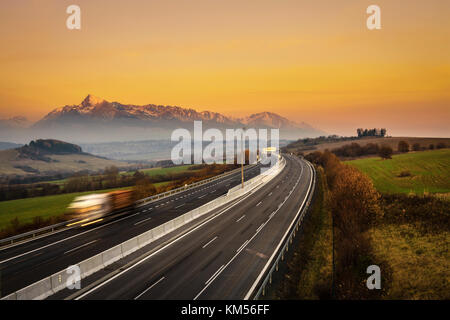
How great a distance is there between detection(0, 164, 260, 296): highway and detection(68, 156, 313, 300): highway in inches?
197

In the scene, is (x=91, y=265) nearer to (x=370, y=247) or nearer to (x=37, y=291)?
(x=37, y=291)

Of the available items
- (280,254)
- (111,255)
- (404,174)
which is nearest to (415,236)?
(280,254)

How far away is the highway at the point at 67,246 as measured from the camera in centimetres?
2008

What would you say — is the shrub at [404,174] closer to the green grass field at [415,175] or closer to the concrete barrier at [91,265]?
the green grass field at [415,175]

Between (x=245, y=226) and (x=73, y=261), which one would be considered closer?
(x=73, y=261)

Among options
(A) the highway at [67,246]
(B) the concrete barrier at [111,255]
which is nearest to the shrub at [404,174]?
(A) the highway at [67,246]

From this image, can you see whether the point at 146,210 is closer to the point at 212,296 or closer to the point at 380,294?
the point at 212,296

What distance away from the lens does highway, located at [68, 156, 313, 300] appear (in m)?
17.5

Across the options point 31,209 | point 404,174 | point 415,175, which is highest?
A: point 404,174

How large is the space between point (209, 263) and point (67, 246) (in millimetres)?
13453

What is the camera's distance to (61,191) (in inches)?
3366

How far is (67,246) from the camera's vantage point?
25844 millimetres
